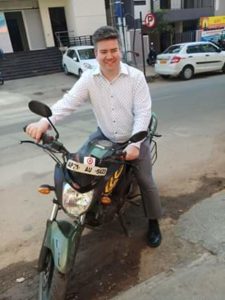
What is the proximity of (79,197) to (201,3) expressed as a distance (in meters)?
25.2

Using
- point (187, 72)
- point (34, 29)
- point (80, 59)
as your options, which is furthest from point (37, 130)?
point (34, 29)

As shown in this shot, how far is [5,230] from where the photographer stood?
3.29 m

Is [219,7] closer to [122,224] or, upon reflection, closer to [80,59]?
[80,59]

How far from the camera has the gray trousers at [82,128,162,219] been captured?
2664mm

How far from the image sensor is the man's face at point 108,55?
2291 millimetres

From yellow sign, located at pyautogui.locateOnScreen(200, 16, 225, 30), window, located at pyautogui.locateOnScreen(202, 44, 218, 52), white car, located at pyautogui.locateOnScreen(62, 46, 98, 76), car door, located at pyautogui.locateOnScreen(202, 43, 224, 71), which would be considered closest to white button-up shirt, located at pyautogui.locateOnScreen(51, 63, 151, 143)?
white car, located at pyautogui.locateOnScreen(62, 46, 98, 76)

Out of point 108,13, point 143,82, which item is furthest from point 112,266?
point 108,13

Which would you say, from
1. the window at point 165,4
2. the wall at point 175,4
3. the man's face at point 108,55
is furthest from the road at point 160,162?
the wall at point 175,4

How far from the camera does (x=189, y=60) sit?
43.9 ft

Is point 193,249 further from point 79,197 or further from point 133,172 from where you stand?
point 79,197

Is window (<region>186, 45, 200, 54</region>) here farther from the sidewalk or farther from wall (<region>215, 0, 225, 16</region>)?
wall (<region>215, 0, 225, 16</region>)

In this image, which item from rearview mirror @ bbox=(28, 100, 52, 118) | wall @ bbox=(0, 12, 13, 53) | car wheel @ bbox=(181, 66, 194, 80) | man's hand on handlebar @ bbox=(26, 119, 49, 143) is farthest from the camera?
wall @ bbox=(0, 12, 13, 53)

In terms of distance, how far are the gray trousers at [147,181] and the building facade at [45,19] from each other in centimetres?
1846

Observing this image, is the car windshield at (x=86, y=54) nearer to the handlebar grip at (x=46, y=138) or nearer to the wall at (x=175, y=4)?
the wall at (x=175, y=4)
